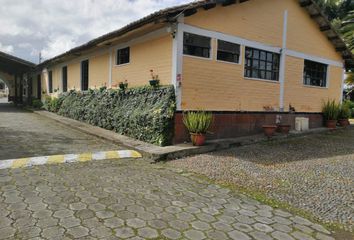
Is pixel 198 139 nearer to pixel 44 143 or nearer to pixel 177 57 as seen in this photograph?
pixel 177 57

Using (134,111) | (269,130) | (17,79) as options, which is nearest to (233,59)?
(269,130)

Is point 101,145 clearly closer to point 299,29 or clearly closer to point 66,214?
point 66,214

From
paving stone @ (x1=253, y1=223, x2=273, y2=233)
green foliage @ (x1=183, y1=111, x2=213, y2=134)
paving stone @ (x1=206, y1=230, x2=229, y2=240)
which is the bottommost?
paving stone @ (x1=253, y1=223, x2=273, y2=233)

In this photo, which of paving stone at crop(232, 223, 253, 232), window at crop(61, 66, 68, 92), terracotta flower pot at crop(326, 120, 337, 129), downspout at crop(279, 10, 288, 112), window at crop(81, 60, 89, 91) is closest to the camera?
paving stone at crop(232, 223, 253, 232)

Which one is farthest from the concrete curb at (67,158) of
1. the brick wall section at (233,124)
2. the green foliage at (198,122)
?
the green foliage at (198,122)

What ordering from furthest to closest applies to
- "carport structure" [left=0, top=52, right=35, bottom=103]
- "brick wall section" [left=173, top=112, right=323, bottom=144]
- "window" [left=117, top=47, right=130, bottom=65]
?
"carport structure" [left=0, top=52, right=35, bottom=103] → "window" [left=117, top=47, right=130, bottom=65] → "brick wall section" [left=173, top=112, right=323, bottom=144]

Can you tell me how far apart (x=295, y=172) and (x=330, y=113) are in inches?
352

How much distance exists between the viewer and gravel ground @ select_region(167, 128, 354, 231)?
4688mm

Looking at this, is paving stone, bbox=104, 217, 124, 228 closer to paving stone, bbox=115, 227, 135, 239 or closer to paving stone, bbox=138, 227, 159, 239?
paving stone, bbox=115, 227, 135, 239

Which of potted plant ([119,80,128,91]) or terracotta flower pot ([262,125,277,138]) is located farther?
potted plant ([119,80,128,91])

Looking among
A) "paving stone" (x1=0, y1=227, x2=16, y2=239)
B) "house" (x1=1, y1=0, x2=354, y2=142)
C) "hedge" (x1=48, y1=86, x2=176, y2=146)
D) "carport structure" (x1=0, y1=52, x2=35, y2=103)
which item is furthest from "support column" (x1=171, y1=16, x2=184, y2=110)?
"carport structure" (x1=0, y1=52, x2=35, y2=103)

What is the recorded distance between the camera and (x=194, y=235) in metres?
3.46

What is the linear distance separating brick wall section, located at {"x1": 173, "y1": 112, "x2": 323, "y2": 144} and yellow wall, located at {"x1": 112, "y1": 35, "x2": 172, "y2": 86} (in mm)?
1466

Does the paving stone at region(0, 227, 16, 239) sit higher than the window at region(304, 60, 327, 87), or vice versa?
the window at region(304, 60, 327, 87)
